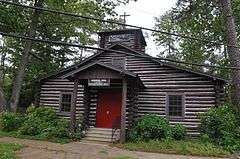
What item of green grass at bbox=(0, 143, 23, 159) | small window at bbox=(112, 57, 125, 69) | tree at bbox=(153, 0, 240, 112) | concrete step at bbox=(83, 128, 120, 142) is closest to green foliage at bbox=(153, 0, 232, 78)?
tree at bbox=(153, 0, 240, 112)

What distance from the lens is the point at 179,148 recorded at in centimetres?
1509

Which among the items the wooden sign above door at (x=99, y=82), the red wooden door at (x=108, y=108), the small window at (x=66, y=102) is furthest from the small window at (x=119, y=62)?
the small window at (x=66, y=102)

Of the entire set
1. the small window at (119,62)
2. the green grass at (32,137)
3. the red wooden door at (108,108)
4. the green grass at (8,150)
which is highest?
the small window at (119,62)

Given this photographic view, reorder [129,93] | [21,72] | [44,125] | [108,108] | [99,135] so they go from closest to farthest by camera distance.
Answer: [99,135]
[44,125]
[129,93]
[108,108]
[21,72]

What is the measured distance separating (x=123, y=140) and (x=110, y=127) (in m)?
3.44

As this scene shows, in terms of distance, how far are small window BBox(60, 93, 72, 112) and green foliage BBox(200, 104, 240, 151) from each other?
9.22 metres

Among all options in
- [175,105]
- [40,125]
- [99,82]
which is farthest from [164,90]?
[40,125]

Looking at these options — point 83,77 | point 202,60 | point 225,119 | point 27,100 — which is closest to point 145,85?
point 83,77

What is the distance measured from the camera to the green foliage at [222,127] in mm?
15938

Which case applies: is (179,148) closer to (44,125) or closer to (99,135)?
(99,135)

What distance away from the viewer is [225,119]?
54.4 ft

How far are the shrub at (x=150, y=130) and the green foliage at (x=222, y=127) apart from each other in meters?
2.05

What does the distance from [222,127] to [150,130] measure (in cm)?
367

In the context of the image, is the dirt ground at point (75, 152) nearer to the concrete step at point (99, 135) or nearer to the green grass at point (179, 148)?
the green grass at point (179, 148)
